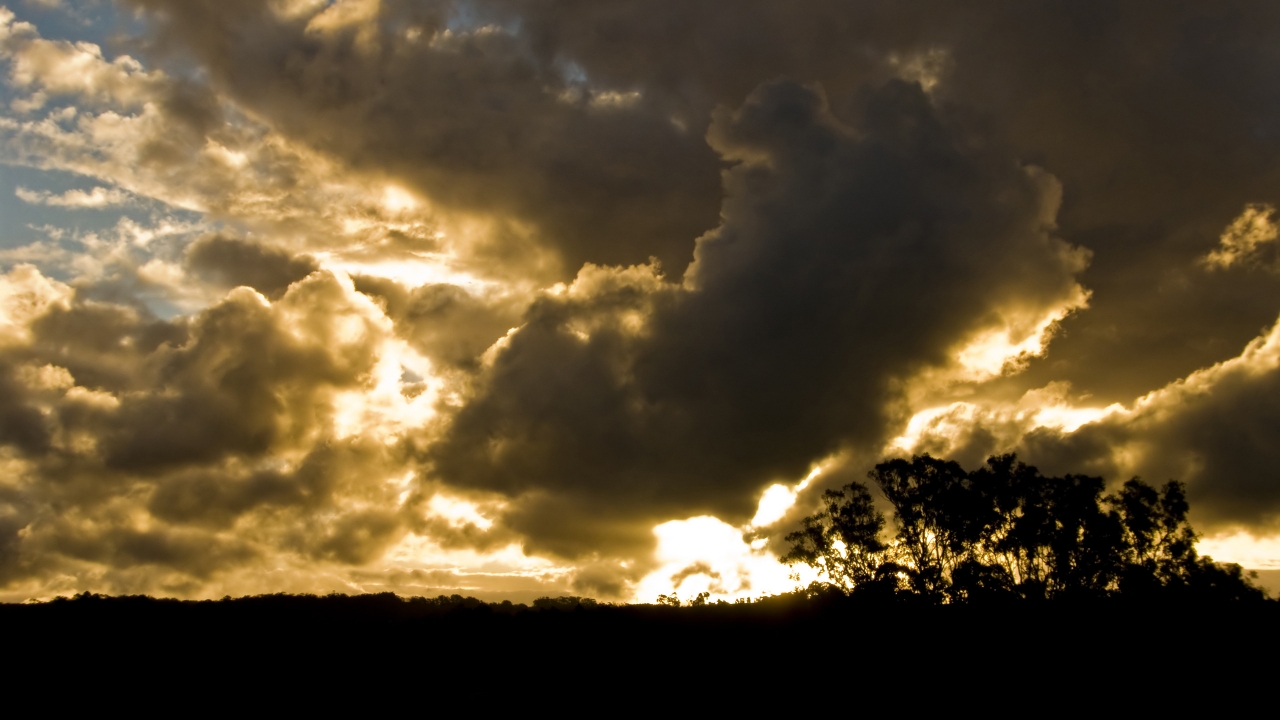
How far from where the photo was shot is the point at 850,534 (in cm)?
11644

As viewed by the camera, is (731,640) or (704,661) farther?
(731,640)

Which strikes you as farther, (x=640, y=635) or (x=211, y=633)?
(x=211, y=633)

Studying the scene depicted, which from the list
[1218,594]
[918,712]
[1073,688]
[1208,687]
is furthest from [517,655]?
[1218,594]

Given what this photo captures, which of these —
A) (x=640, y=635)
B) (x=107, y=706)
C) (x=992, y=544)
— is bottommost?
(x=107, y=706)

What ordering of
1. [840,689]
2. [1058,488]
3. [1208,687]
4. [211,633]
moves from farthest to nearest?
[211,633], [1058,488], [840,689], [1208,687]

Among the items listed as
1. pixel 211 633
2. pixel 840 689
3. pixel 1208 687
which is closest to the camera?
pixel 1208 687

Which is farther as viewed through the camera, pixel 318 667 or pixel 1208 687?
pixel 318 667

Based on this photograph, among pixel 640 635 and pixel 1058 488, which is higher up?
pixel 1058 488

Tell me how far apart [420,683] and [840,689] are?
4816cm

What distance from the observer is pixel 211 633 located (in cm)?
13738

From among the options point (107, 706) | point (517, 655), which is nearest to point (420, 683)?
point (517, 655)

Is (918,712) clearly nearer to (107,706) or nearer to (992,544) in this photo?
(992,544)

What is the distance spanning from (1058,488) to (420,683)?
3260 inches

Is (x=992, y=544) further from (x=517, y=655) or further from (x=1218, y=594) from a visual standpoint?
(x=517, y=655)
